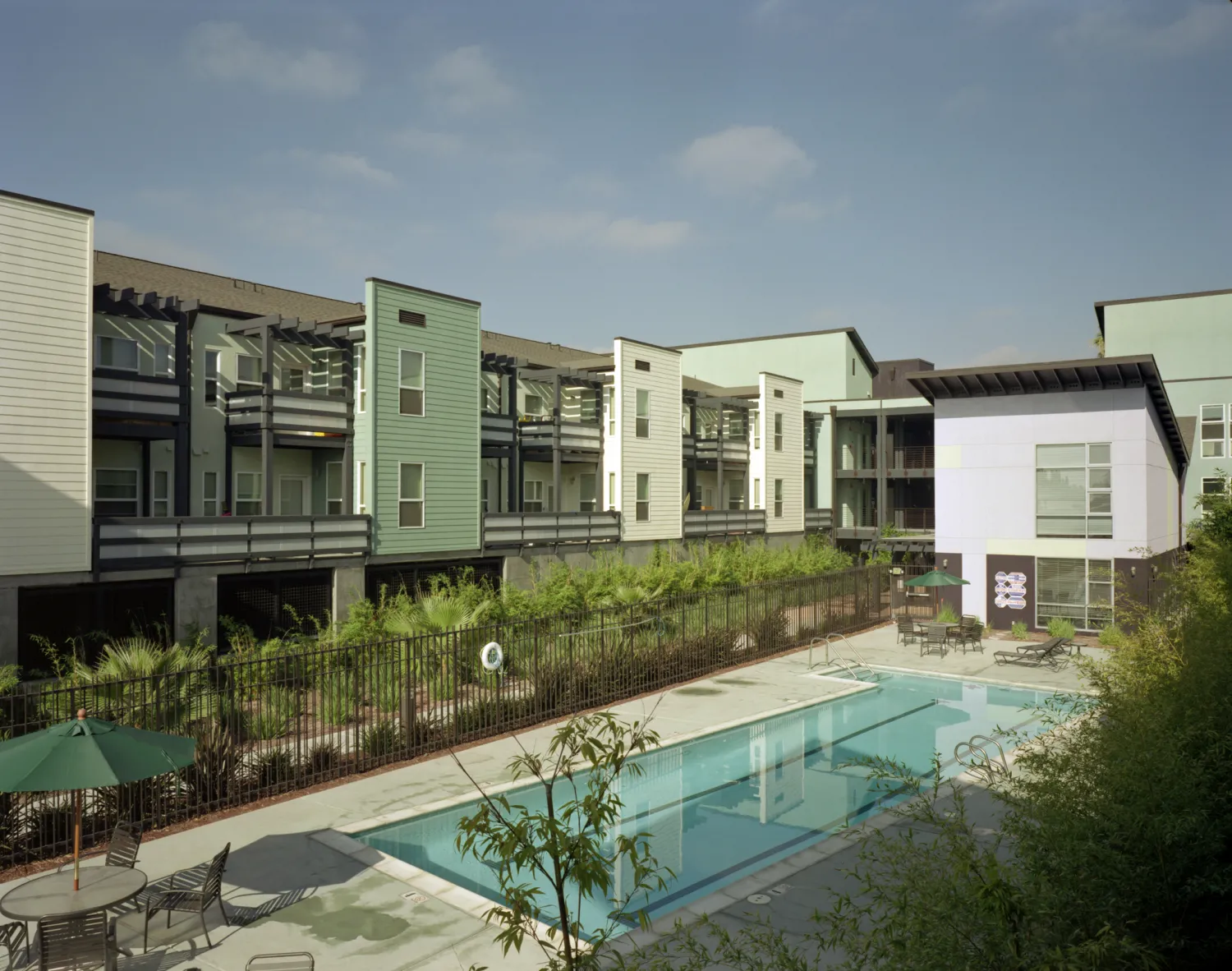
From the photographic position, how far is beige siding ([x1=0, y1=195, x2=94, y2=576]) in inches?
773

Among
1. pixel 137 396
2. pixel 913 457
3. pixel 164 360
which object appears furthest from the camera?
pixel 913 457

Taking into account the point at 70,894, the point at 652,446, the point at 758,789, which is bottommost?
the point at 758,789

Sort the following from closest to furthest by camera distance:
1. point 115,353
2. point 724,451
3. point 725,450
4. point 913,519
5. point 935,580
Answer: point 115,353, point 935,580, point 724,451, point 725,450, point 913,519

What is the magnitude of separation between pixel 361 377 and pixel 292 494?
557 cm

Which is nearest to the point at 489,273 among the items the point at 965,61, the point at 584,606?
the point at 584,606

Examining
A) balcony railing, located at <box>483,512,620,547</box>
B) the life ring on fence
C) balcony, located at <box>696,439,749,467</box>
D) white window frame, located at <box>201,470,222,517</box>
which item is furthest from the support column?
balcony, located at <box>696,439,749,467</box>

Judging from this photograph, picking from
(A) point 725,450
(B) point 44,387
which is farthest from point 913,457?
(B) point 44,387

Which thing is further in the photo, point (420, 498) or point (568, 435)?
point (568, 435)

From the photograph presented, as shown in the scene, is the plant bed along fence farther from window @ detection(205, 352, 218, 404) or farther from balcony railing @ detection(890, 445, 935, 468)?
balcony railing @ detection(890, 445, 935, 468)

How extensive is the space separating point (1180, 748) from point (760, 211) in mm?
26436

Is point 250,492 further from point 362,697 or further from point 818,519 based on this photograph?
point 818,519

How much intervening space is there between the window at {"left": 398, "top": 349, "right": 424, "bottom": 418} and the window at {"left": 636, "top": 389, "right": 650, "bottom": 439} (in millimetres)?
11000

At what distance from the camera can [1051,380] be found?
1147 inches

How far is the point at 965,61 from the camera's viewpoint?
730 inches
